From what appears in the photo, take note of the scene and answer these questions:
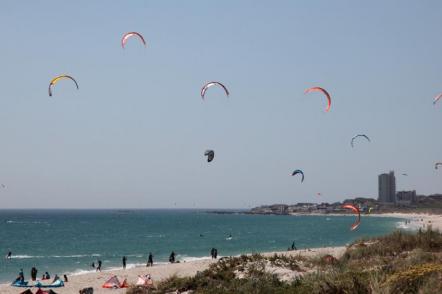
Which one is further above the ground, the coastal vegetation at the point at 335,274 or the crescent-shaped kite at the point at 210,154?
the crescent-shaped kite at the point at 210,154

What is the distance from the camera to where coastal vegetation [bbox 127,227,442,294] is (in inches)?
326

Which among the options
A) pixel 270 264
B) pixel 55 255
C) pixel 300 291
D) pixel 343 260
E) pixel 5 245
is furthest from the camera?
pixel 5 245

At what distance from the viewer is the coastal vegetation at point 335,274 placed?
8.29m

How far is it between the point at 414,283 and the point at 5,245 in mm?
65956

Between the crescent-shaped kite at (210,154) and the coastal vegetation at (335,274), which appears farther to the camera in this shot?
the crescent-shaped kite at (210,154)

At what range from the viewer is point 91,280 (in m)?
28.5

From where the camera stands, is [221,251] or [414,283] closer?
[414,283]

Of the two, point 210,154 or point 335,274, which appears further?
point 210,154

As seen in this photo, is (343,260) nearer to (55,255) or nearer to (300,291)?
(300,291)

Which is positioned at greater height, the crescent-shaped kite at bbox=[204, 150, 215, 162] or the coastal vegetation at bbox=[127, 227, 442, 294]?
the crescent-shaped kite at bbox=[204, 150, 215, 162]

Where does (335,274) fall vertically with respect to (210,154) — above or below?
below

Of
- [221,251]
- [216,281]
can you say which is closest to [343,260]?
[216,281]

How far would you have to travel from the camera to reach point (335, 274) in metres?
10.3

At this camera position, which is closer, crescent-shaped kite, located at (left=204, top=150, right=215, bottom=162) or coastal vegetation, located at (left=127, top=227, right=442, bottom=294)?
coastal vegetation, located at (left=127, top=227, right=442, bottom=294)
